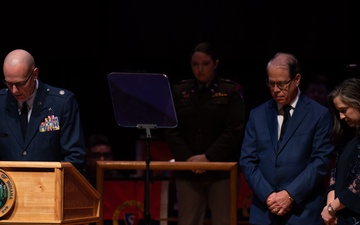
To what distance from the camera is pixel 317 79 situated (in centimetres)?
870

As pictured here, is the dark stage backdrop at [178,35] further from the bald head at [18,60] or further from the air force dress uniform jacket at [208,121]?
the bald head at [18,60]

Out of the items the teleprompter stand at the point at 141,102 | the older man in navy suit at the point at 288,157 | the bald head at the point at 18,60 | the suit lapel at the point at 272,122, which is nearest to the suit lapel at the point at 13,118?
the bald head at the point at 18,60

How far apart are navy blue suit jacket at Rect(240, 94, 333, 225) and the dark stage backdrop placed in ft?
11.7

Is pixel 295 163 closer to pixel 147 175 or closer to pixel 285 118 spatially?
pixel 285 118

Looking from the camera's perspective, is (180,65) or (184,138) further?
(180,65)

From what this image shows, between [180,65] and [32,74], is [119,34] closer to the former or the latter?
[180,65]

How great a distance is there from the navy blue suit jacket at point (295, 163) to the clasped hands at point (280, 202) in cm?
3

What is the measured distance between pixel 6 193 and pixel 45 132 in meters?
0.86

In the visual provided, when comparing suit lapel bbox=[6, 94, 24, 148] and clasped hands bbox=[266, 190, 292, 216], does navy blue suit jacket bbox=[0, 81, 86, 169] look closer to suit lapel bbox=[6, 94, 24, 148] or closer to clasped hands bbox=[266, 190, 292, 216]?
suit lapel bbox=[6, 94, 24, 148]

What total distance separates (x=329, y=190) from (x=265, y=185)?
459mm

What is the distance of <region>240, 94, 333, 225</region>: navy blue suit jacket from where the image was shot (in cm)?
588

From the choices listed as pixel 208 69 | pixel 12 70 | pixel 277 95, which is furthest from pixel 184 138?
pixel 12 70

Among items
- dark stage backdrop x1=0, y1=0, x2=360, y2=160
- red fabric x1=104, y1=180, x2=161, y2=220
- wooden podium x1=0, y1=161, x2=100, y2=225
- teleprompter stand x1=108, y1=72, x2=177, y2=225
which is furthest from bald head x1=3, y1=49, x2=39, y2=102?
dark stage backdrop x1=0, y1=0, x2=360, y2=160

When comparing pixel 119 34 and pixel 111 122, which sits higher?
pixel 119 34
